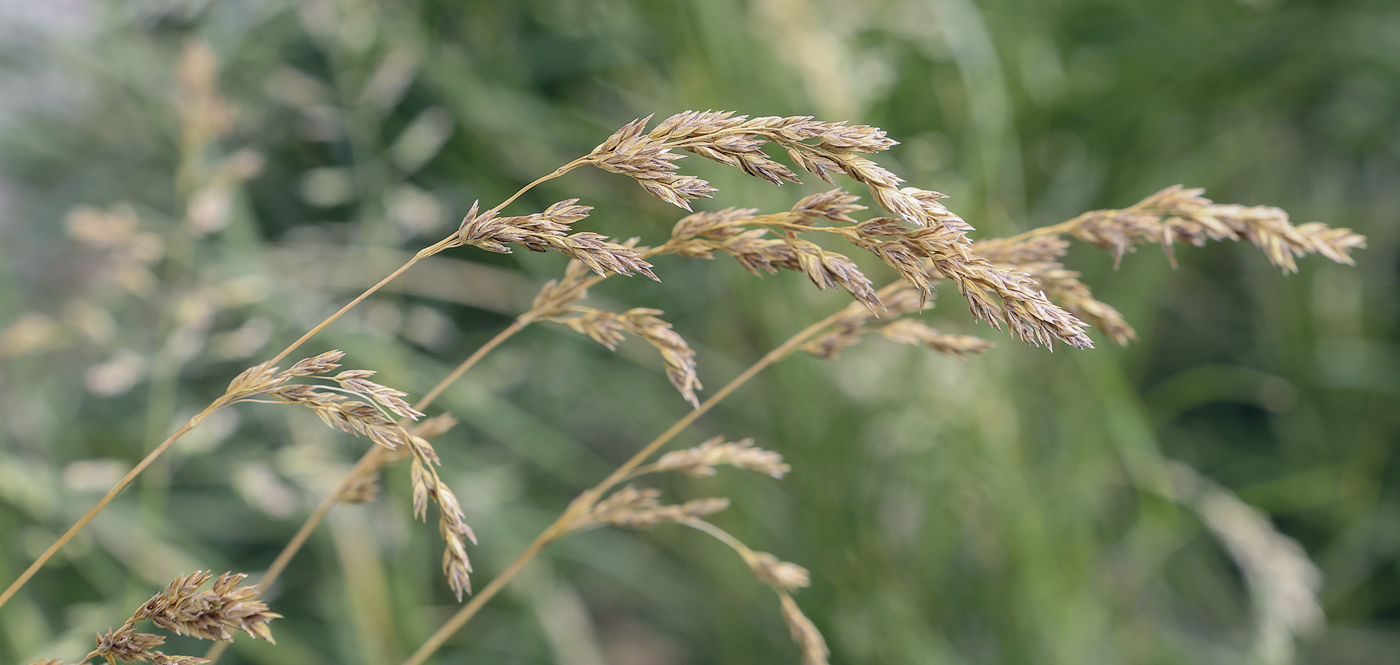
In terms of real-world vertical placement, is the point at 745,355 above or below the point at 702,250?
below

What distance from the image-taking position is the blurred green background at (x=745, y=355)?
917mm

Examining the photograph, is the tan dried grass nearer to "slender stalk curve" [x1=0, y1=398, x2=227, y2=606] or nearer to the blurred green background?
"slender stalk curve" [x1=0, y1=398, x2=227, y2=606]

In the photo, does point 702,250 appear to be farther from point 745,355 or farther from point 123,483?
point 745,355

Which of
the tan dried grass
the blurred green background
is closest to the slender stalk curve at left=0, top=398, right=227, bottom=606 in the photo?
the tan dried grass

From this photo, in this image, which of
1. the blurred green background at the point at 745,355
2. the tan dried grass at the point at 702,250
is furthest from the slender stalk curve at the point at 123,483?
the blurred green background at the point at 745,355

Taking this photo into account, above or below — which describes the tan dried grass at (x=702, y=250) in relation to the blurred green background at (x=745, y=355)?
above

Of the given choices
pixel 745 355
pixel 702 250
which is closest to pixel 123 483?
pixel 702 250

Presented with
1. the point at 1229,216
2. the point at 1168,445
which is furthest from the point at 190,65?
the point at 1168,445

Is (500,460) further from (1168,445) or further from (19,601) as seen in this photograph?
(1168,445)

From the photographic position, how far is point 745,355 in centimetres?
121

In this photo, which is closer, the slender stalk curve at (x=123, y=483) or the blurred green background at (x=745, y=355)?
the slender stalk curve at (x=123, y=483)

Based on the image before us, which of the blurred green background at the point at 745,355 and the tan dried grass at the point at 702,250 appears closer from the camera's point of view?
the tan dried grass at the point at 702,250

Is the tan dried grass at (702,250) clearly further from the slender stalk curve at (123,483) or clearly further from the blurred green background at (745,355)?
the blurred green background at (745,355)

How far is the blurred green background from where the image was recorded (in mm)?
917
